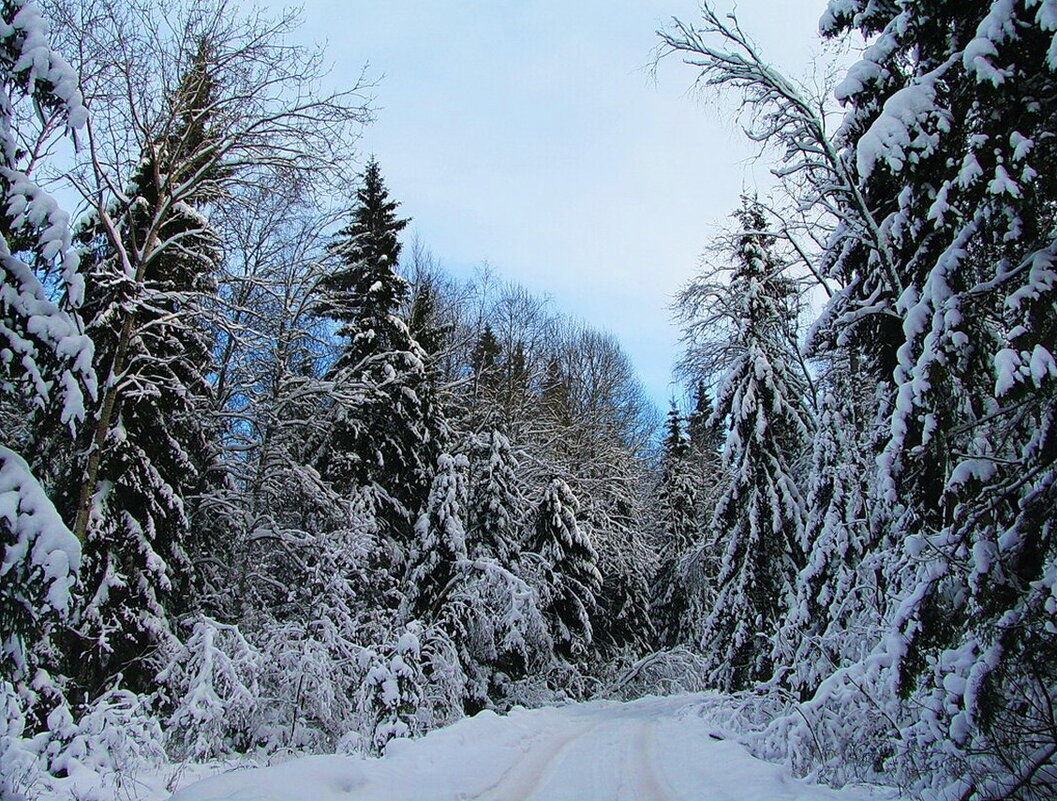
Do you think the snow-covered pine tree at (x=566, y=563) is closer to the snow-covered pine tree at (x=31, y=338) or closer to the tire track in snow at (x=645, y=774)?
the tire track in snow at (x=645, y=774)

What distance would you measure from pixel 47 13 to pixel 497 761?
11490 millimetres

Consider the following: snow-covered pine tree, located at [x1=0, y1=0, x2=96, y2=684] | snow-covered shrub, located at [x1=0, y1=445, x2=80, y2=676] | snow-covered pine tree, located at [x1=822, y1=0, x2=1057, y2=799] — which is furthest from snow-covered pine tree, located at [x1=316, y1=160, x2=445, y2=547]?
snow-covered pine tree, located at [x1=822, y1=0, x2=1057, y2=799]

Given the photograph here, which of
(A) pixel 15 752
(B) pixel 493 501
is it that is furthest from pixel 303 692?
(B) pixel 493 501

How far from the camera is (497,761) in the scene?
8.50 metres

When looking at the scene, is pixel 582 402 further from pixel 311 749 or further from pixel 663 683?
pixel 311 749

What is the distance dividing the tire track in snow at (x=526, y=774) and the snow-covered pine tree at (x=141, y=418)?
19.0 feet

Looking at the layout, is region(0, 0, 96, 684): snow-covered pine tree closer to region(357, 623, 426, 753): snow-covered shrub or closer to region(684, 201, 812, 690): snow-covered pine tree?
region(357, 623, 426, 753): snow-covered shrub

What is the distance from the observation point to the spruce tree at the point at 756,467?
1614 centimetres

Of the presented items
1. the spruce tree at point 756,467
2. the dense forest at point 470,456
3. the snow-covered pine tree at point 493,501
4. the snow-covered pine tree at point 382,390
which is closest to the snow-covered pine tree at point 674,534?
the dense forest at point 470,456

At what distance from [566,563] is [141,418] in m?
15.6

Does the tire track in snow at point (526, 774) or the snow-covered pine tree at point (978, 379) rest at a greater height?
the snow-covered pine tree at point (978, 379)

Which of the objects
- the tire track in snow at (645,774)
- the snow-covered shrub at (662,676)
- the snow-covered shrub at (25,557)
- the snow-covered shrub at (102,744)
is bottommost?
the snow-covered shrub at (662,676)

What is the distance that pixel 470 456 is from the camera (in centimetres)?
2178

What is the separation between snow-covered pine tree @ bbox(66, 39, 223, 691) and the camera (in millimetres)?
10070
